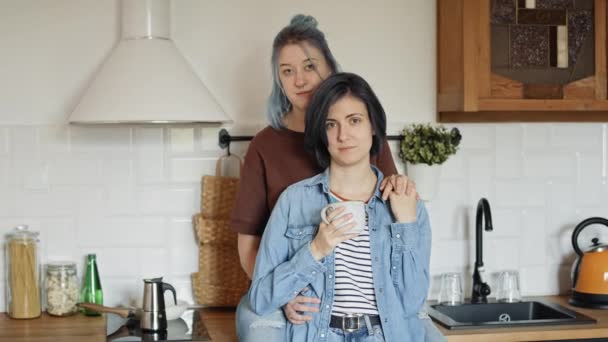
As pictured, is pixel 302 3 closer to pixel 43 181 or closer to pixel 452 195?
pixel 452 195

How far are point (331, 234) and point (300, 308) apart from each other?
0.26 m

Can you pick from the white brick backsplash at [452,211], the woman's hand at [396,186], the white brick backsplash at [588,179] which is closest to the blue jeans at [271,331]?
the woman's hand at [396,186]

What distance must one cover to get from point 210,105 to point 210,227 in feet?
1.66

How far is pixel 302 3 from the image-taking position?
317cm

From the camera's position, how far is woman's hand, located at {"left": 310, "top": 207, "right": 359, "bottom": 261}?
86.4 inches

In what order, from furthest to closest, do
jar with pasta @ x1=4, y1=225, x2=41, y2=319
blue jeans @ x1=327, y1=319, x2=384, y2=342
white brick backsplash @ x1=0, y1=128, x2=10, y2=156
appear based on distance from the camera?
white brick backsplash @ x1=0, y1=128, x2=10, y2=156
jar with pasta @ x1=4, y1=225, x2=41, y2=319
blue jeans @ x1=327, y1=319, x2=384, y2=342

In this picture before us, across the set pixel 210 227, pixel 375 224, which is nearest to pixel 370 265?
pixel 375 224

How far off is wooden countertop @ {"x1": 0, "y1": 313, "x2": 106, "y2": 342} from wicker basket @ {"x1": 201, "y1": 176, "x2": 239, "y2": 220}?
517 millimetres

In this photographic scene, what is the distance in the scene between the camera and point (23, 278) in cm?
295

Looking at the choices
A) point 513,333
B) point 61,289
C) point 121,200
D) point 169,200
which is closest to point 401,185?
point 513,333

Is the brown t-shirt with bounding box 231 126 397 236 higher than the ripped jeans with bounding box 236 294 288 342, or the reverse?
the brown t-shirt with bounding box 231 126 397 236

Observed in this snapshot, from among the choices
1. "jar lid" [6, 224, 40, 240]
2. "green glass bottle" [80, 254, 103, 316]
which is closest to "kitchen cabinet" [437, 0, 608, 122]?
"green glass bottle" [80, 254, 103, 316]

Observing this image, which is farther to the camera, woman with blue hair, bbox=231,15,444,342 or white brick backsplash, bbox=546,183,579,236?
white brick backsplash, bbox=546,183,579,236

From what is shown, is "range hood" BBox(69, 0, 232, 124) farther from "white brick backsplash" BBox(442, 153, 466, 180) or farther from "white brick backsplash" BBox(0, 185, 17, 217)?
"white brick backsplash" BBox(442, 153, 466, 180)
